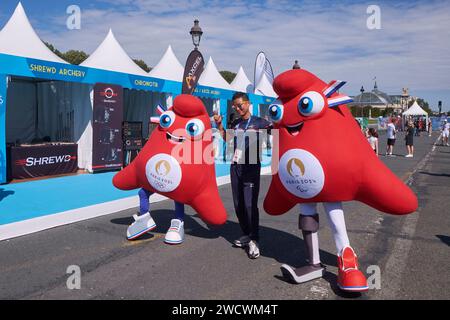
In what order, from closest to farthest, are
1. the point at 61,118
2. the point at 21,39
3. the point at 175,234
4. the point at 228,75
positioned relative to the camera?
the point at 175,234, the point at 21,39, the point at 61,118, the point at 228,75

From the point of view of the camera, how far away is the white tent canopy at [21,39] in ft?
32.2

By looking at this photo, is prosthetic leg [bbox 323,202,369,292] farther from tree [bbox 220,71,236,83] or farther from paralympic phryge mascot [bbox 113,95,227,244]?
tree [bbox 220,71,236,83]

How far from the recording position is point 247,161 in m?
4.40

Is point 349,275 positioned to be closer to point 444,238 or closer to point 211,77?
point 444,238

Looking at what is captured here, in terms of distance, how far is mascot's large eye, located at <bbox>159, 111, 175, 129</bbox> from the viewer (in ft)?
14.4

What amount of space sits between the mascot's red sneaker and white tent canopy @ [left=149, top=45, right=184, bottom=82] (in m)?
12.8

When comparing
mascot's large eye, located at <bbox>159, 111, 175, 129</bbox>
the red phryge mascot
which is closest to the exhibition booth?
mascot's large eye, located at <bbox>159, 111, 175, 129</bbox>

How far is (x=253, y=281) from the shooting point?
363 cm

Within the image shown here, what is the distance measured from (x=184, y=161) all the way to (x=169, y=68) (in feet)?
39.8

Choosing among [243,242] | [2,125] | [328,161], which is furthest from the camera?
[2,125]

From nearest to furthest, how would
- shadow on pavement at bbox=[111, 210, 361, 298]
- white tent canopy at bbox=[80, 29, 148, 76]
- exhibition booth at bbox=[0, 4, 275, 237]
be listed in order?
shadow on pavement at bbox=[111, 210, 361, 298] < exhibition booth at bbox=[0, 4, 275, 237] < white tent canopy at bbox=[80, 29, 148, 76]

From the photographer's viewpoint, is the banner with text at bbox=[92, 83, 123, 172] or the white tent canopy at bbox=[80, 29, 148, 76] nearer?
the banner with text at bbox=[92, 83, 123, 172]

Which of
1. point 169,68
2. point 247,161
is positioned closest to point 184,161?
point 247,161

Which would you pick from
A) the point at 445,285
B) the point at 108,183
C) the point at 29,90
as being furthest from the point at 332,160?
the point at 29,90
